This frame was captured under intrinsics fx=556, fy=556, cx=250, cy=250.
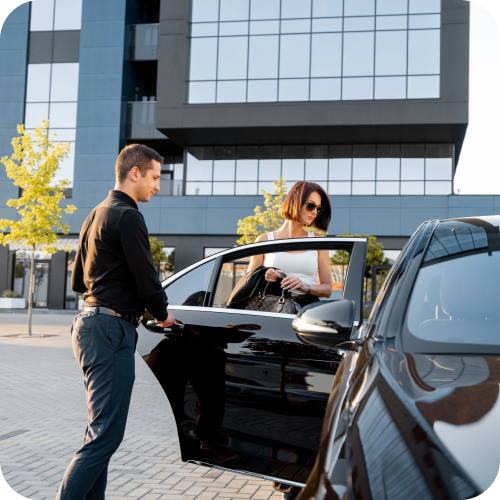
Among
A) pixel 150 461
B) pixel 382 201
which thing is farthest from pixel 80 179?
pixel 150 461

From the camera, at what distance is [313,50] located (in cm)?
2683

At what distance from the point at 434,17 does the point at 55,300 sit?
2437 centimetres

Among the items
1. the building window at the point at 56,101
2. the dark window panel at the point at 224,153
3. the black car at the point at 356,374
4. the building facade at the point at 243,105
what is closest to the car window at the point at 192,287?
the black car at the point at 356,374

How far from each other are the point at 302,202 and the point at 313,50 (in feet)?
81.9

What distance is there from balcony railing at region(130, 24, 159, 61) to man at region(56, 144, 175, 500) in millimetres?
29593

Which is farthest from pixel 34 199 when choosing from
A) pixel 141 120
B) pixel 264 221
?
pixel 141 120

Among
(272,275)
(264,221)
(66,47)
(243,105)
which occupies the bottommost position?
(272,275)

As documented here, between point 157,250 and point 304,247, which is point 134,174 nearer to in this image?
point 304,247

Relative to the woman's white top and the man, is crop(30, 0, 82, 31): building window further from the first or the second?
the man

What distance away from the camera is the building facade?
2605cm

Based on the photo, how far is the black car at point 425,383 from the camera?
1.15 meters

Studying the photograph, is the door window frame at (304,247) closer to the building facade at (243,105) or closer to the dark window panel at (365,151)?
the building facade at (243,105)

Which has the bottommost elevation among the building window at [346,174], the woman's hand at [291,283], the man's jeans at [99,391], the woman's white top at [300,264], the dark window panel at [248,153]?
the man's jeans at [99,391]

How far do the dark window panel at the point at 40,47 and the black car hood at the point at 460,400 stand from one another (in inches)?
1330
